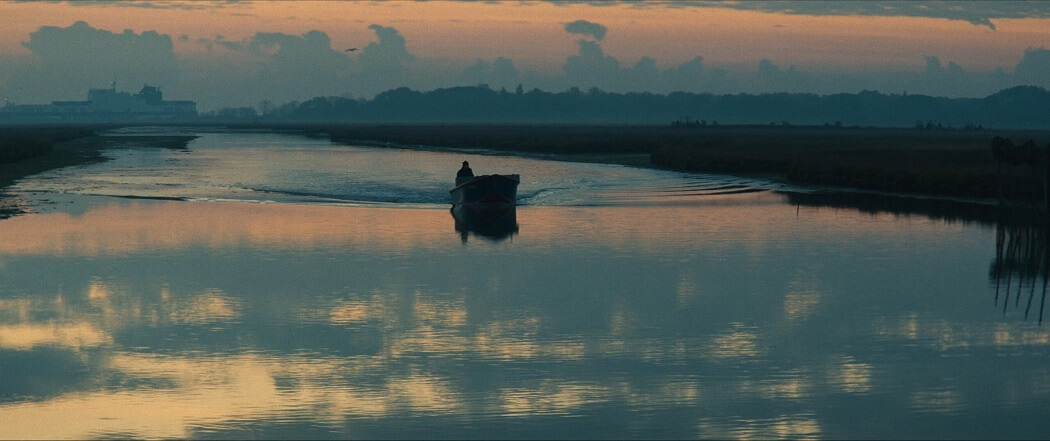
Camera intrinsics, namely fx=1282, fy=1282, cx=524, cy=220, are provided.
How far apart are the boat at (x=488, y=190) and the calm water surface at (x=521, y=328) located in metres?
4.82

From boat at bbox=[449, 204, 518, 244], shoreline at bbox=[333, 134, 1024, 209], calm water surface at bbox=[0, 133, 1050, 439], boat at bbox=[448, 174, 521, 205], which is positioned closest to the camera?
calm water surface at bbox=[0, 133, 1050, 439]

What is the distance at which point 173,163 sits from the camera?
88.2 meters

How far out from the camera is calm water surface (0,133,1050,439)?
14656mm

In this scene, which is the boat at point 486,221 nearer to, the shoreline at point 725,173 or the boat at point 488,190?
the boat at point 488,190

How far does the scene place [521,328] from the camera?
2022 cm

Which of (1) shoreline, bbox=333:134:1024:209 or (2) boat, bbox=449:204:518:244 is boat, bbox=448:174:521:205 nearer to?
(2) boat, bbox=449:204:518:244

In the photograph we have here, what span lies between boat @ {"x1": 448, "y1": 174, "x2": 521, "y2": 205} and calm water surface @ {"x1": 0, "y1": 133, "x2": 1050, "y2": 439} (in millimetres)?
4817

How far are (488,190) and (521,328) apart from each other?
25.7 metres

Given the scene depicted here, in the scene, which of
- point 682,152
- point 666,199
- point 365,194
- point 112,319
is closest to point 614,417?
point 112,319

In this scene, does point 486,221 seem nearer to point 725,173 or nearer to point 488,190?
point 488,190

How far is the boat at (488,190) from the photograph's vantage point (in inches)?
1793

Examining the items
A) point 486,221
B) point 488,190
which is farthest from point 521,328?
point 488,190

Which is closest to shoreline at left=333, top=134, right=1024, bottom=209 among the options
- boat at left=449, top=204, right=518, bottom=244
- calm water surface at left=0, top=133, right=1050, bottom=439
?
calm water surface at left=0, top=133, right=1050, bottom=439

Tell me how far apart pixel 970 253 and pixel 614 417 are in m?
19.9
